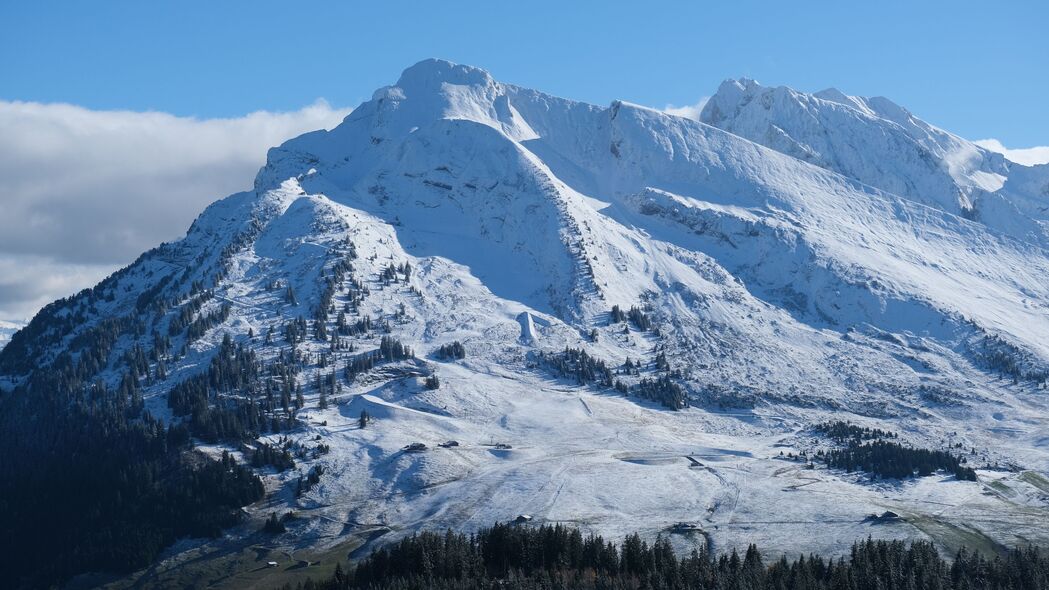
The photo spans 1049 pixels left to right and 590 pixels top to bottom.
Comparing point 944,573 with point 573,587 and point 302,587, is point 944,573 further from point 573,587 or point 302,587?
point 302,587

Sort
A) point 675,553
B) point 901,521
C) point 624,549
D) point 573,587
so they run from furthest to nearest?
point 901,521 < point 675,553 < point 624,549 < point 573,587

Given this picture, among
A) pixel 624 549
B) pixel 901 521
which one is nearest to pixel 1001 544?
pixel 901 521

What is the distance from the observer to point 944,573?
163750 millimetres

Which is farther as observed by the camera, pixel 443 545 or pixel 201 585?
pixel 201 585

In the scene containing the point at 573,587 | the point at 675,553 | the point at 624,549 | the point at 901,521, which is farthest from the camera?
the point at 901,521

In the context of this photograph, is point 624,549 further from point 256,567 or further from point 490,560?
point 256,567

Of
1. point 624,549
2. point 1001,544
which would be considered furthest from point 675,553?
point 1001,544

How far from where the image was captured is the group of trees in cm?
15875

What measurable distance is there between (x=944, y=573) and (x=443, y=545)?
74.0 metres

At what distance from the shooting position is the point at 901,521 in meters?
200

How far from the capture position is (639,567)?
170625mm

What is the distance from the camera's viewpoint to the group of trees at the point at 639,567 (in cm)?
15875

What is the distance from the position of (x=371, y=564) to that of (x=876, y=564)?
75490mm

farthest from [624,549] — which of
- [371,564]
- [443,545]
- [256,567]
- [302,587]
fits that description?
[256,567]
